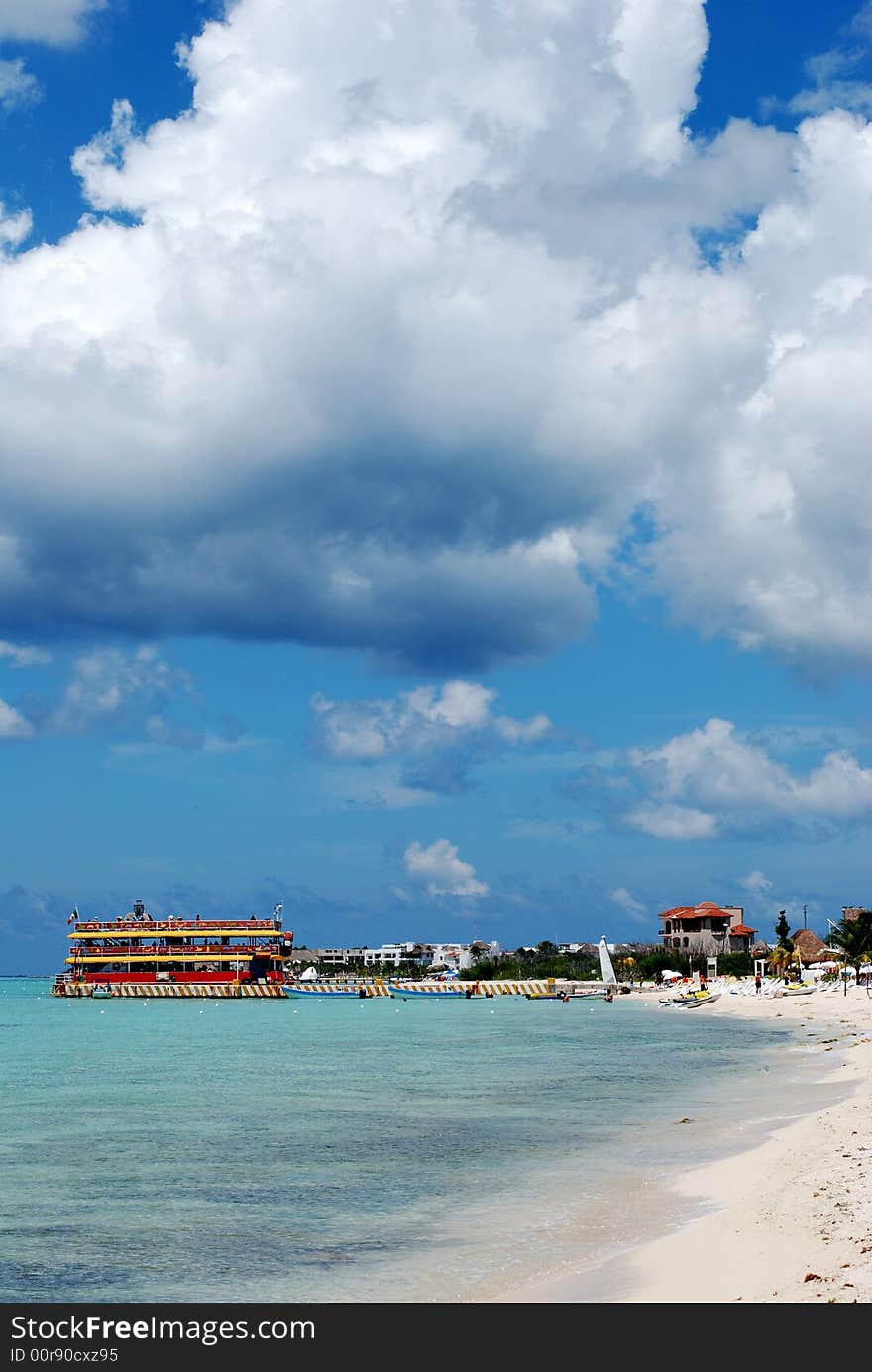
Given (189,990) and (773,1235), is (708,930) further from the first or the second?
(773,1235)

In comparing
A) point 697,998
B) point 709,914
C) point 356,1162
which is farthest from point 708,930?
point 356,1162

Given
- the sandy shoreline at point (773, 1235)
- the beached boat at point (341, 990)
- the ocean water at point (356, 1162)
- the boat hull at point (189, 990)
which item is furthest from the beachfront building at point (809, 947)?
the sandy shoreline at point (773, 1235)

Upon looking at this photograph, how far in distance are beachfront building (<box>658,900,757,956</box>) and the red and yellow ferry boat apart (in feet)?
213

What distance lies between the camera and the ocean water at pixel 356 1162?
1734 centimetres

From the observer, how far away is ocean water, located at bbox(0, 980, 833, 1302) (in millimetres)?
17344

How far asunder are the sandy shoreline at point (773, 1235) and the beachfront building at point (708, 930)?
159142 mm

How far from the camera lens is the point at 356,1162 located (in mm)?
27156

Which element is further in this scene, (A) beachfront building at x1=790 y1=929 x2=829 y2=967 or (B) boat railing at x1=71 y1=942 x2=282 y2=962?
(B) boat railing at x1=71 y1=942 x2=282 y2=962

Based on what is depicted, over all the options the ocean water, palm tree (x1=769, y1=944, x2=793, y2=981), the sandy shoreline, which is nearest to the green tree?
palm tree (x1=769, y1=944, x2=793, y2=981)

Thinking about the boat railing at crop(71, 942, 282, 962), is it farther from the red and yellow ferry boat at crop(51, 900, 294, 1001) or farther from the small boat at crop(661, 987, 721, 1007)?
the small boat at crop(661, 987, 721, 1007)

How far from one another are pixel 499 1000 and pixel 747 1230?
156539 mm

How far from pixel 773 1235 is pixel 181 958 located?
150495 mm

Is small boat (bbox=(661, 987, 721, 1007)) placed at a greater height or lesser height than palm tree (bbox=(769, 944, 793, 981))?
lesser
